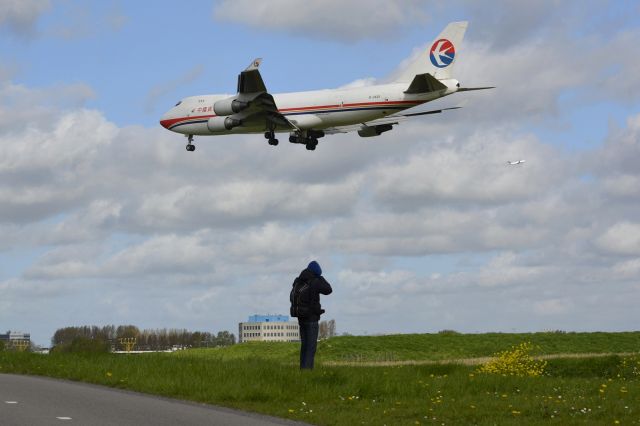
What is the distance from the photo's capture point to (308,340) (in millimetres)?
18734

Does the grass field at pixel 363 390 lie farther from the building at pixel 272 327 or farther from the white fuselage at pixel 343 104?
the building at pixel 272 327

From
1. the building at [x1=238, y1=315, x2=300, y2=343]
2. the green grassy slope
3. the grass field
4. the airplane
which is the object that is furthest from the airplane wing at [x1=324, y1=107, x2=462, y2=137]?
the building at [x1=238, y1=315, x2=300, y2=343]

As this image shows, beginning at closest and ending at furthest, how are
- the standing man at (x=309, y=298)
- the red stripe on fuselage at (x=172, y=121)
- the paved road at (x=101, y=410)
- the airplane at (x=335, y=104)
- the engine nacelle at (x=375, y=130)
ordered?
the paved road at (x=101, y=410)
the standing man at (x=309, y=298)
the airplane at (x=335, y=104)
the engine nacelle at (x=375, y=130)
the red stripe on fuselage at (x=172, y=121)

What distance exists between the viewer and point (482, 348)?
42.2m

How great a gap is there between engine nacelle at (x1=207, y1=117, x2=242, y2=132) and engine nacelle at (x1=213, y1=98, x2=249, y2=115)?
737 millimetres

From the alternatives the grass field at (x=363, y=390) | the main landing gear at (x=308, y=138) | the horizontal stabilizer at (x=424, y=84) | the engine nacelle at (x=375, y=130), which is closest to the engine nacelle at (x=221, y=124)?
the main landing gear at (x=308, y=138)

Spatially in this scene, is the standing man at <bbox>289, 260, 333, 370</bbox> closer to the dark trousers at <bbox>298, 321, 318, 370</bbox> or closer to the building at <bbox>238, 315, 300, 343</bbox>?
the dark trousers at <bbox>298, 321, 318, 370</bbox>

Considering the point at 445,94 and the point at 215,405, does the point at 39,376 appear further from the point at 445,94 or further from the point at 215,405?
the point at 445,94

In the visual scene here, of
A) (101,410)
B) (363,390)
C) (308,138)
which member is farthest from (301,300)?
(308,138)

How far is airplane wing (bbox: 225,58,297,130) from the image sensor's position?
155ft

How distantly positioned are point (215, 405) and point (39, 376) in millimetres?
6539

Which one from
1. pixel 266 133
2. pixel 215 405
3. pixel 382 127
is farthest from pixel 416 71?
pixel 215 405

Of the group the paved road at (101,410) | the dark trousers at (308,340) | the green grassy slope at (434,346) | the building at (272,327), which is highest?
the building at (272,327)

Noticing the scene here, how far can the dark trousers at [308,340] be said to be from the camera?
1855 cm
